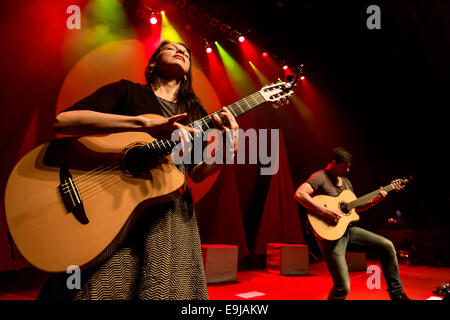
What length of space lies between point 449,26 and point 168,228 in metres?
7.12

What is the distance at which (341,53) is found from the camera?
6.57 meters

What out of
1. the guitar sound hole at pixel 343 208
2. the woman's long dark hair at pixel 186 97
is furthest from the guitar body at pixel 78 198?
the guitar sound hole at pixel 343 208

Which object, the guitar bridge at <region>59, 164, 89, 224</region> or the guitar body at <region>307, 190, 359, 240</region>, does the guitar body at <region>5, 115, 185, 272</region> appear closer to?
the guitar bridge at <region>59, 164, 89, 224</region>

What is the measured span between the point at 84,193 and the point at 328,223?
2956 mm

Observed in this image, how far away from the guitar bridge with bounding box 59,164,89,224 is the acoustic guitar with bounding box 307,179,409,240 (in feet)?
9.09

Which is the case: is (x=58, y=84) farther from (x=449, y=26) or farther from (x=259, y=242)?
(x=449, y=26)

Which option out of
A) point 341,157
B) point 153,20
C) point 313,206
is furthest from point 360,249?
point 153,20

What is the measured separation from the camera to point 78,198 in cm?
103

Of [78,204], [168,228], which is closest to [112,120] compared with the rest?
[78,204]

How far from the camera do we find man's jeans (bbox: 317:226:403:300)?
2.87m

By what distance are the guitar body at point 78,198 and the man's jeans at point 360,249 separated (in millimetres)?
2542

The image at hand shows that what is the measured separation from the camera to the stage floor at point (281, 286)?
3.46 meters

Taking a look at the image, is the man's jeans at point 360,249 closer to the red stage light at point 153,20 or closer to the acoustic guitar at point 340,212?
the acoustic guitar at point 340,212
